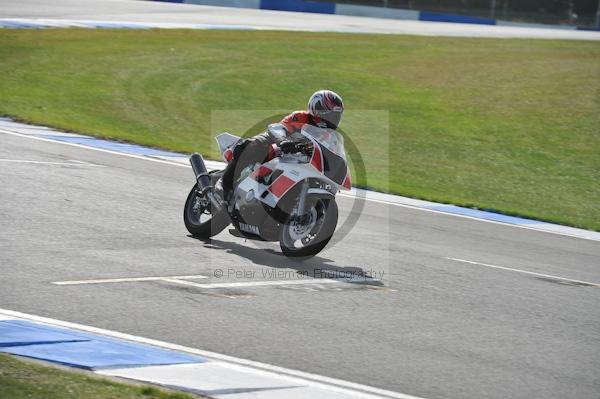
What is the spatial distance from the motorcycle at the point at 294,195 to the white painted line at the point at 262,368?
3191mm

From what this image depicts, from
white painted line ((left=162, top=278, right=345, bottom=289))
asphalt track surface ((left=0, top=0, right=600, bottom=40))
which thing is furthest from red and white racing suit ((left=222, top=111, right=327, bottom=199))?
asphalt track surface ((left=0, top=0, right=600, bottom=40))

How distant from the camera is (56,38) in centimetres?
2833

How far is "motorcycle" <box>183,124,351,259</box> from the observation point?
→ 10125 millimetres

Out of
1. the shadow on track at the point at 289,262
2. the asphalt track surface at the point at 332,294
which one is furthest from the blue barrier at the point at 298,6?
the shadow on track at the point at 289,262

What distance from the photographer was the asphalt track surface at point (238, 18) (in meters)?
33.6

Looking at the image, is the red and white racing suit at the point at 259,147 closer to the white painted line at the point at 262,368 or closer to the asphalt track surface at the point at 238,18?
the white painted line at the point at 262,368

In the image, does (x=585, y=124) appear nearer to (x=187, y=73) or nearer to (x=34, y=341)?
(x=187, y=73)

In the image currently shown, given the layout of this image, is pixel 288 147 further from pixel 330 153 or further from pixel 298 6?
pixel 298 6

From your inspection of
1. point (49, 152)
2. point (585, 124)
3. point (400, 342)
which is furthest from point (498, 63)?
point (400, 342)

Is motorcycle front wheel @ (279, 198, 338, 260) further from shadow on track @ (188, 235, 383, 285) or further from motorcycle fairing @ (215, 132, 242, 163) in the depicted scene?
Answer: motorcycle fairing @ (215, 132, 242, 163)

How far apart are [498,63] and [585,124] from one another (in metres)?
7.74

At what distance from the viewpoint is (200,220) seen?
1159cm

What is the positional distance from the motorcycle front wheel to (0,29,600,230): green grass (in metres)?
6.82

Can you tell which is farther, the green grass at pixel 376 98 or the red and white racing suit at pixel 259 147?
the green grass at pixel 376 98
